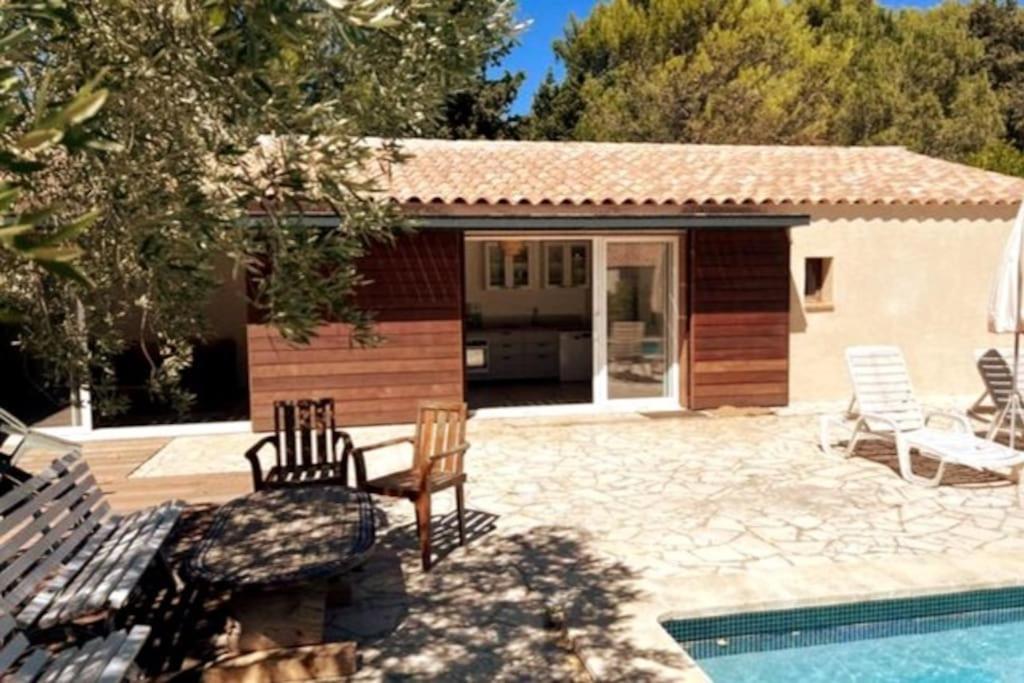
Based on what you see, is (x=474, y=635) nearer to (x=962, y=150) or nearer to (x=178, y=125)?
(x=178, y=125)

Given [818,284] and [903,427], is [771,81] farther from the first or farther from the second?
[903,427]

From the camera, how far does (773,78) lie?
24141 mm

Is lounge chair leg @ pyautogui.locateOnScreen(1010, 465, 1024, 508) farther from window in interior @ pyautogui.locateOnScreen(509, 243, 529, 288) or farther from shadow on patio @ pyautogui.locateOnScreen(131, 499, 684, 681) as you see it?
window in interior @ pyautogui.locateOnScreen(509, 243, 529, 288)

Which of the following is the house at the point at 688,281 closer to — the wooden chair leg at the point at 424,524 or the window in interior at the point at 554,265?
the window in interior at the point at 554,265

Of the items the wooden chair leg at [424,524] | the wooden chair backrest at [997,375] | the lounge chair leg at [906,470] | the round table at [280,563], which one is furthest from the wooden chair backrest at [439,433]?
the wooden chair backrest at [997,375]

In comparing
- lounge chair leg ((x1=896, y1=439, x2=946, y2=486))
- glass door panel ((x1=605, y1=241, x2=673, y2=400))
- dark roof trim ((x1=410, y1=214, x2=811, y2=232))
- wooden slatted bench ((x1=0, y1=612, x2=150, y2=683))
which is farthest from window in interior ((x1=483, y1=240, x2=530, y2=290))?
wooden slatted bench ((x1=0, y1=612, x2=150, y2=683))

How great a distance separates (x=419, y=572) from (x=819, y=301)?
10057 millimetres

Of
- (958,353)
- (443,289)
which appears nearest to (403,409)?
(443,289)

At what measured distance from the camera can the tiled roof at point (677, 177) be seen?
12305mm

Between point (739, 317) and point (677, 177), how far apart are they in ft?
9.73

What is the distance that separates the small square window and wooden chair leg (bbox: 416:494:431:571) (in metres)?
9.69

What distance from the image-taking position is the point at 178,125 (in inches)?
124

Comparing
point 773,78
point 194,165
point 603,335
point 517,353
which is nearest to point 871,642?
point 194,165

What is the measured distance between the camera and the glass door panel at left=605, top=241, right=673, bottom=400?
503 inches
